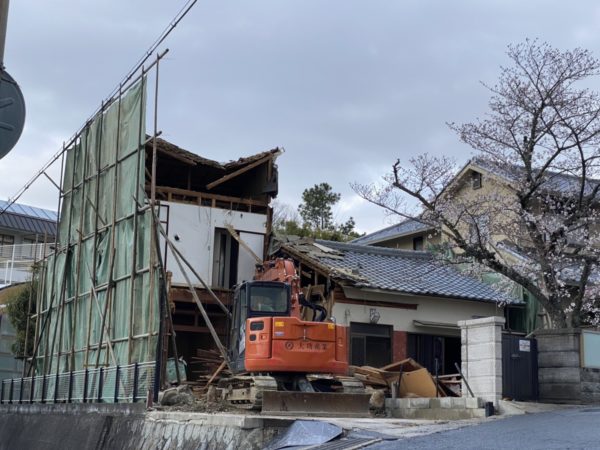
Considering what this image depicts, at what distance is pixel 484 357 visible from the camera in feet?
53.1

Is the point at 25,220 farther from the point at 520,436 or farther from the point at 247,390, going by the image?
the point at 520,436

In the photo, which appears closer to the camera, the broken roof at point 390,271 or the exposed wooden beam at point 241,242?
the broken roof at point 390,271

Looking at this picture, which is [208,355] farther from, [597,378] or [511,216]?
[597,378]

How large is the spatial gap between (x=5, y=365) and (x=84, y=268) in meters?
12.5

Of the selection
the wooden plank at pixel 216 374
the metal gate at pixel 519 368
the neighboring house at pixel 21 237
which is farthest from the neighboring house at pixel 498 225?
the neighboring house at pixel 21 237

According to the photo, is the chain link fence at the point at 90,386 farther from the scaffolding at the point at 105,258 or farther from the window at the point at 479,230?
the window at the point at 479,230

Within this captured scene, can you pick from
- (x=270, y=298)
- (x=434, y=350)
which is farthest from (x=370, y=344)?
(x=270, y=298)

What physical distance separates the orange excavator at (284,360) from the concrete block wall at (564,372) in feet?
12.5

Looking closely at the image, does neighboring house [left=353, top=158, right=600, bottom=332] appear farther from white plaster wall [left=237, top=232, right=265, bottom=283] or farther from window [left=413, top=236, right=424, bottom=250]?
white plaster wall [left=237, top=232, right=265, bottom=283]

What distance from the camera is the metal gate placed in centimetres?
1614

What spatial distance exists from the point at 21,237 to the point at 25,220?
1123mm

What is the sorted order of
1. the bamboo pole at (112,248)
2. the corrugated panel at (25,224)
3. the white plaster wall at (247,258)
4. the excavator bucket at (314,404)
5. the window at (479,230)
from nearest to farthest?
the excavator bucket at (314,404)
the window at (479,230)
the bamboo pole at (112,248)
the white plaster wall at (247,258)
the corrugated panel at (25,224)

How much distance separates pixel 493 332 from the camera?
15914 millimetres

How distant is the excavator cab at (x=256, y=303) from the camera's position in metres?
18.6
